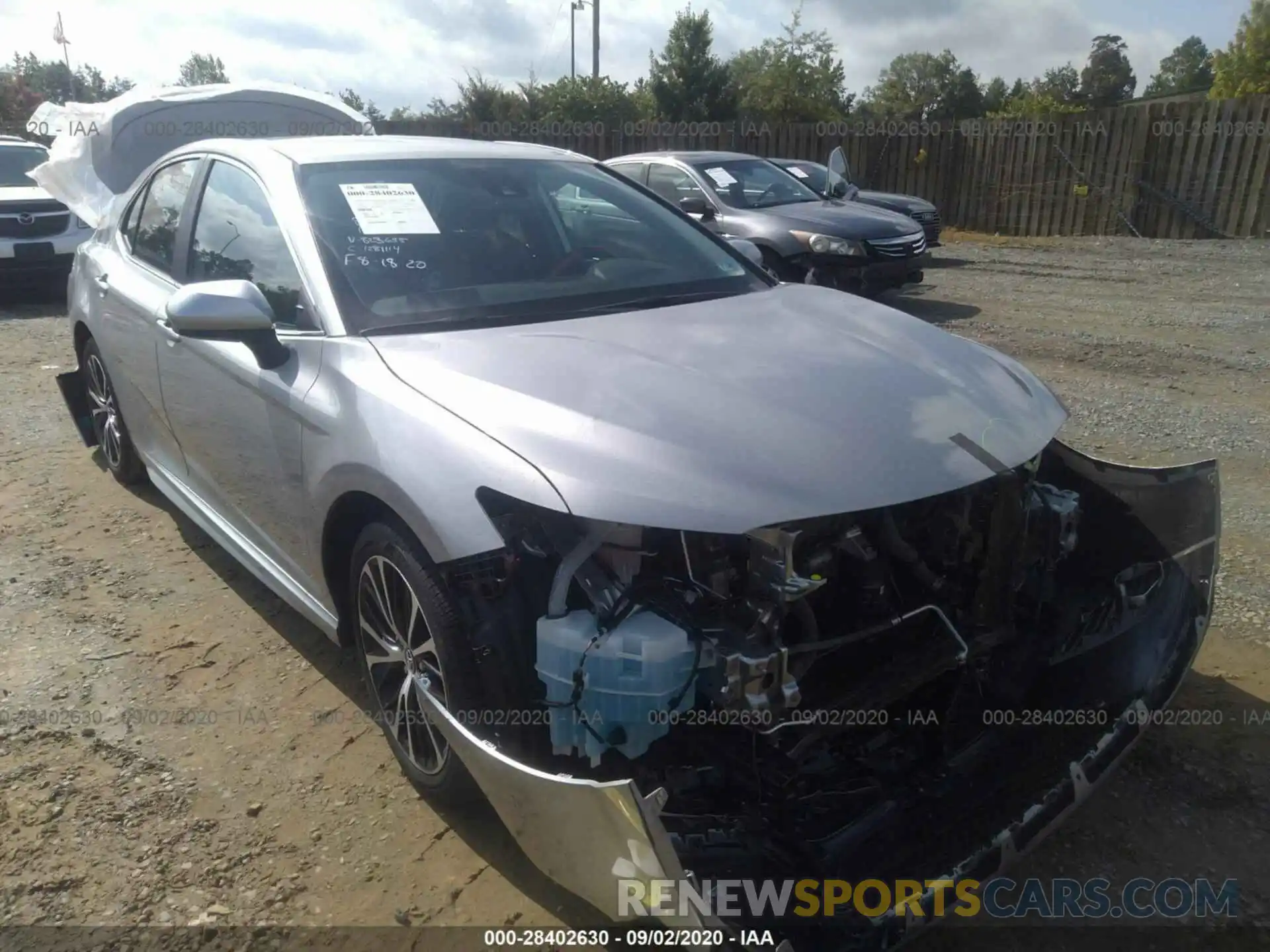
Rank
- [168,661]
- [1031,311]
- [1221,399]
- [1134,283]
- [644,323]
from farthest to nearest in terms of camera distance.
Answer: [1134,283] < [1031,311] < [1221,399] < [168,661] < [644,323]

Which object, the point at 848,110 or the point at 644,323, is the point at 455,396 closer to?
the point at 644,323

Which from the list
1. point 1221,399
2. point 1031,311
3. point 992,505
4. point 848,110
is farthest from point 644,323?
point 848,110

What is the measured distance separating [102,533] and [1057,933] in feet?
14.4

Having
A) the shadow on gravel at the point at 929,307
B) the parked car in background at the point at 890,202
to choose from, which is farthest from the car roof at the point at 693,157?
the shadow on gravel at the point at 929,307

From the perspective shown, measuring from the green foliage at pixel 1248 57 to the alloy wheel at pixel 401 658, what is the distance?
39120 millimetres

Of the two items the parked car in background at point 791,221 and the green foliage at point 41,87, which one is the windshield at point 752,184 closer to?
the parked car in background at point 791,221

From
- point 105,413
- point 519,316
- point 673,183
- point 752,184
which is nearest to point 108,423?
point 105,413

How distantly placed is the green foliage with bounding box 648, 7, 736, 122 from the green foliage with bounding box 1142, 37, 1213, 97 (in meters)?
45.0

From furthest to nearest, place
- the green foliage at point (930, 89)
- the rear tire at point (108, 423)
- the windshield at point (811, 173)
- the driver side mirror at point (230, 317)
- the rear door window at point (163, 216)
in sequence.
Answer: the green foliage at point (930, 89) < the windshield at point (811, 173) < the rear tire at point (108, 423) < the rear door window at point (163, 216) < the driver side mirror at point (230, 317)

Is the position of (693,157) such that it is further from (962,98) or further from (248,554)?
(962,98)

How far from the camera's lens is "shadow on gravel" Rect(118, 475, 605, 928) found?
2.50 metres

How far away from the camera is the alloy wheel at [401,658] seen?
8.32 feet

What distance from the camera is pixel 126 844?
2691 millimetres

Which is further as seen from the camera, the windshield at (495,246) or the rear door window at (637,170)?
the rear door window at (637,170)
